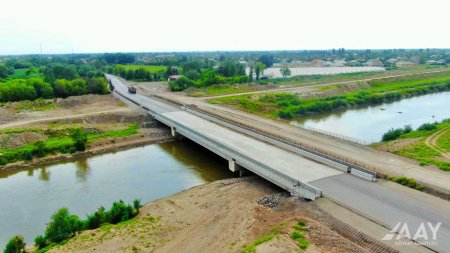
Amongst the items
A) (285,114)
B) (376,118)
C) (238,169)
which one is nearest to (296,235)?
(238,169)

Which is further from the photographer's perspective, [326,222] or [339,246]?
[326,222]

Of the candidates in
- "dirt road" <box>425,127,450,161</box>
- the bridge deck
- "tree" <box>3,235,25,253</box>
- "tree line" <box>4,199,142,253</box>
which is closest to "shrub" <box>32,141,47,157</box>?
the bridge deck

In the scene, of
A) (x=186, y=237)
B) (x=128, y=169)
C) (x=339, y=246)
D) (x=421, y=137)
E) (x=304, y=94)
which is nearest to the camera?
(x=339, y=246)

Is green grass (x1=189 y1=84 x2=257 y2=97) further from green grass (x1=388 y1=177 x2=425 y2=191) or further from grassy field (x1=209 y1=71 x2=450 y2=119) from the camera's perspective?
green grass (x1=388 y1=177 x2=425 y2=191)

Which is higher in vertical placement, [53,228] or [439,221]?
[439,221]

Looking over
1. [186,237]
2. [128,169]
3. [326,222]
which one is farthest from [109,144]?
[326,222]

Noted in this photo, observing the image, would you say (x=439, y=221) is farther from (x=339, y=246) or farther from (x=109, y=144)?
(x=109, y=144)

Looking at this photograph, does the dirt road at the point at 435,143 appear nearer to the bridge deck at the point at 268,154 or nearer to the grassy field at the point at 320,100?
the bridge deck at the point at 268,154
